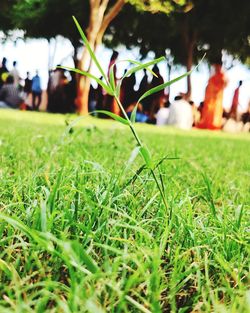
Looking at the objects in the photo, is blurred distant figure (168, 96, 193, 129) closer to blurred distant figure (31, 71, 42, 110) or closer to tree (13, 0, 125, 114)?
tree (13, 0, 125, 114)

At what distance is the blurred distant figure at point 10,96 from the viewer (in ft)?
75.4

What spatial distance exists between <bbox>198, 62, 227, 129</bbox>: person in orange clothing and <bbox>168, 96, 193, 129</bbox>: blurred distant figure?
0.76 m

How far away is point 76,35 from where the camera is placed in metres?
27.3

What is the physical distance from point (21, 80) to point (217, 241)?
23851 millimetres

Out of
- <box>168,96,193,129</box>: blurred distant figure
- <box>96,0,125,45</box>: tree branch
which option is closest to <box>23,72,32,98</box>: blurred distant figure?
<box>96,0,125,45</box>: tree branch

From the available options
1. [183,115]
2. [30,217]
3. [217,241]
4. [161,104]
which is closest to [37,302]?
[30,217]

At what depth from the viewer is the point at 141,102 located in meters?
22.8

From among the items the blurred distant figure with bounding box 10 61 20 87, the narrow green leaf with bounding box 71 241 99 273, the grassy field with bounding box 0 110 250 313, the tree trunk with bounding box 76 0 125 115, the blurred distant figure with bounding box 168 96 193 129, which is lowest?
the grassy field with bounding box 0 110 250 313

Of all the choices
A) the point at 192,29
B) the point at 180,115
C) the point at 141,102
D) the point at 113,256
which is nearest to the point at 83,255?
the point at 113,256

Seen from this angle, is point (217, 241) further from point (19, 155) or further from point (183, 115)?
point (183, 115)

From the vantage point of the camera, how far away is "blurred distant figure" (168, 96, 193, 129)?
1845 cm

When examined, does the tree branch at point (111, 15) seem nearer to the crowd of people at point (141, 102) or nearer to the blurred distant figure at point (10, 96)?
the crowd of people at point (141, 102)

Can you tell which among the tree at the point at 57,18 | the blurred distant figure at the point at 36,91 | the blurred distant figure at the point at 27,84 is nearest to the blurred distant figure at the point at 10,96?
the blurred distant figure at the point at 27,84

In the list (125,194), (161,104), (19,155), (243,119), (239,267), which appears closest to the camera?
(239,267)
